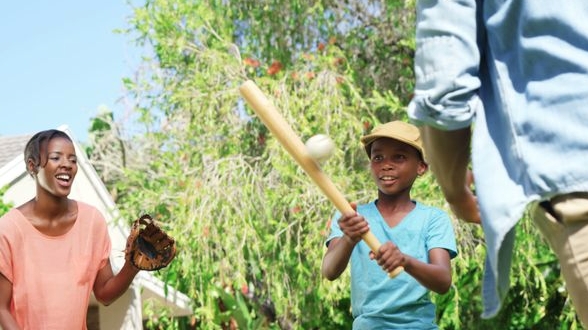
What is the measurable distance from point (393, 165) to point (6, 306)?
6.27 feet

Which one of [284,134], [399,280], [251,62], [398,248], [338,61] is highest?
[251,62]

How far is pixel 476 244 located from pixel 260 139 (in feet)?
7.83

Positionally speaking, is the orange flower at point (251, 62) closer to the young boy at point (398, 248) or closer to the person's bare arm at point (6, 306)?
the person's bare arm at point (6, 306)

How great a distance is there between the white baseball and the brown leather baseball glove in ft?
5.93

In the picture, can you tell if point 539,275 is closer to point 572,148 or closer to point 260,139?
point 260,139

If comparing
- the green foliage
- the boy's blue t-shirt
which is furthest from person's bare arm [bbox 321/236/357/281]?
the green foliage

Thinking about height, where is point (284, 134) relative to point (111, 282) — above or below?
above

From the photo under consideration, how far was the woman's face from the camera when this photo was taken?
5059mm

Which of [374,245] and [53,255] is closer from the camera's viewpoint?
[374,245]

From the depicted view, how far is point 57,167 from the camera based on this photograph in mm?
5086

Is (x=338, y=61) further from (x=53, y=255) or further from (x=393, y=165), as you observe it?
(x=393, y=165)

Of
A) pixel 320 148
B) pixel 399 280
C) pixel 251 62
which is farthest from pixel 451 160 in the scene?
pixel 251 62

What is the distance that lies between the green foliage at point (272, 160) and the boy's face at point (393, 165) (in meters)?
4.59

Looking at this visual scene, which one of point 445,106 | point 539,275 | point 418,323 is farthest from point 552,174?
point 539,275
